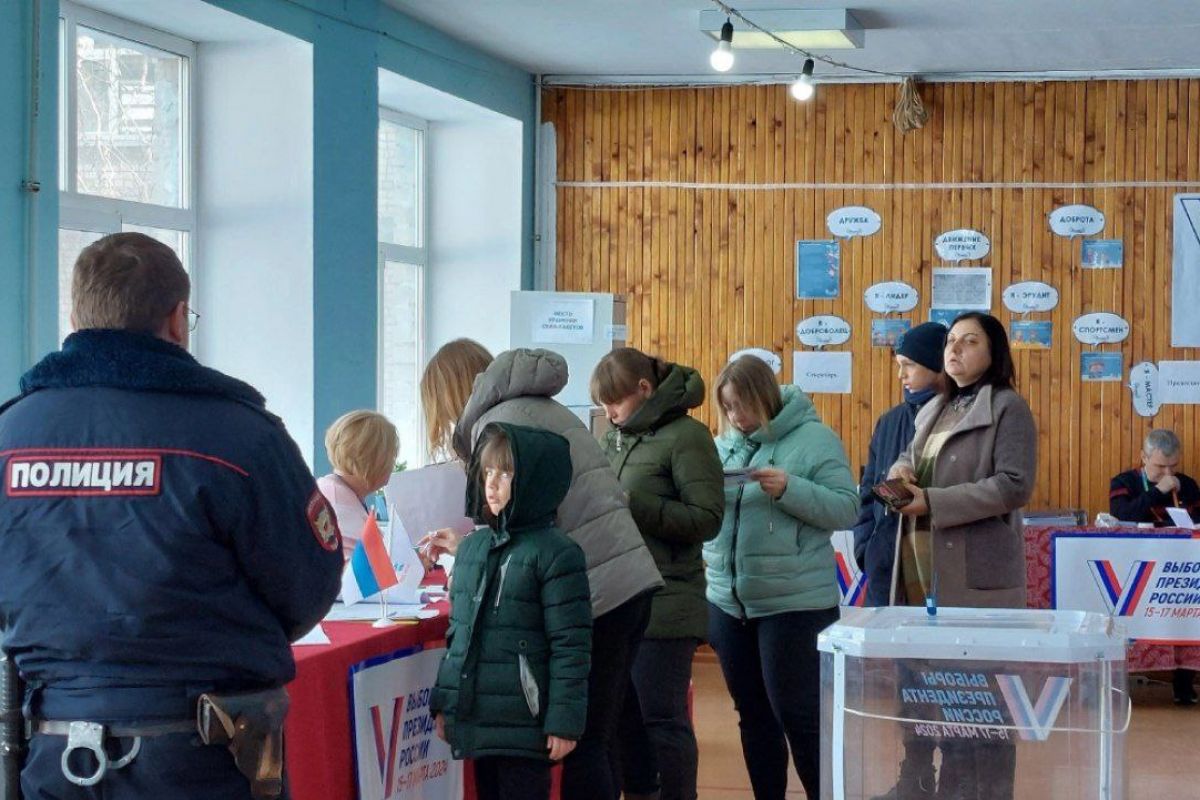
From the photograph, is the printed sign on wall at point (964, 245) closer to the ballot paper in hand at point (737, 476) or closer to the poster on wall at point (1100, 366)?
the poster on wall at point (1100, 366)

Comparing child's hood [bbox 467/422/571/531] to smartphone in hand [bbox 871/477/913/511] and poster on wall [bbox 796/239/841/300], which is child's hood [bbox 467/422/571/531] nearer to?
smartphone in hand [bbox 871/477/913/511]

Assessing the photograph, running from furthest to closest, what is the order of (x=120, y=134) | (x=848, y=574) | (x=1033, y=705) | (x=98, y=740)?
1. (x=848, y=574)
2. (x=120, y=134)
3. (x=1033, y=705)
4. (x=98, y=740)

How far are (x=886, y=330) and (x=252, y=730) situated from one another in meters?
6.33

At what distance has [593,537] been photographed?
3.51 m

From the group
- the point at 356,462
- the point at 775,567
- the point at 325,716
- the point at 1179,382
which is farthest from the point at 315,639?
the point at 1179,382

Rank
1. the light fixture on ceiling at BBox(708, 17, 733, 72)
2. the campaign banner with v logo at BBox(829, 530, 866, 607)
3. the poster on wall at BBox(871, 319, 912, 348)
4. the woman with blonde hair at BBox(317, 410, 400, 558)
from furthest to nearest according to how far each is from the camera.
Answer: the poster on wall at BBox(871, 319, 912, 348) < the campaign banner with v logo at BBox(829, 530, 866, 607) < the light fixture on ceiling at BBox(708, 17, 733, 72) < the woman with blonde hair at BBox(317, 410, 400, 558)

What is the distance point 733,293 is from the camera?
330 inches

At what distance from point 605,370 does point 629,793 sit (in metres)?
1.18

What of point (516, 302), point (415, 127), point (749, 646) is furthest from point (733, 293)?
point (749, 646)

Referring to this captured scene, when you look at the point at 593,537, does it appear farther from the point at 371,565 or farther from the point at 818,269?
the point at 818,269

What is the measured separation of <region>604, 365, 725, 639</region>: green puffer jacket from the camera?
3.97 metres

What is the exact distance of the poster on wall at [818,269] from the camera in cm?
823

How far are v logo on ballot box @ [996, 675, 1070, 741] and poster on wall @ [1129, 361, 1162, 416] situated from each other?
554cm

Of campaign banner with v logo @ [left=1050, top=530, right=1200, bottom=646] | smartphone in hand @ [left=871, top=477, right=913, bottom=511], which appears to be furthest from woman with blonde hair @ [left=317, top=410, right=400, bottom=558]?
campaign banner with v logo @ [left=1050, top=530, right=1200, bottom=646]
